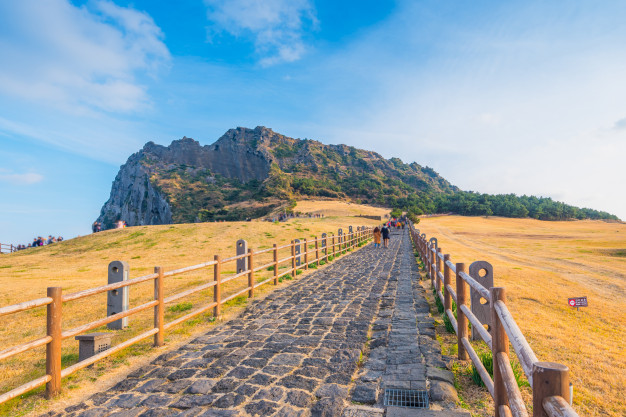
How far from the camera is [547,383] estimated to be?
1.64 m

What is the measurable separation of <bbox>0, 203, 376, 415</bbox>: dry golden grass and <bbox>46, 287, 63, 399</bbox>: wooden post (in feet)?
0.50

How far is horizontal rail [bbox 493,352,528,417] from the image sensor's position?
207 centimetres

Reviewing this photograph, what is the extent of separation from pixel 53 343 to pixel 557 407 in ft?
15.2

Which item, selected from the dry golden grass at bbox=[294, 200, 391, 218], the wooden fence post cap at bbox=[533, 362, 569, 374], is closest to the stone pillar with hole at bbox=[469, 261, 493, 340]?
the wooden fence post cap at bbox=[533, 362, 569, 374]

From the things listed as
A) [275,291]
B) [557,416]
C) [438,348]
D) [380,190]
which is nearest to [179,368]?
[438,348]

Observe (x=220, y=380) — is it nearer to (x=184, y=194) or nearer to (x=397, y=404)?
(x=397, y=404)

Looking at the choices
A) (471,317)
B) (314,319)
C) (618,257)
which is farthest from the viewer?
(618,257)

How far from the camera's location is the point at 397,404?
3523 millimetres

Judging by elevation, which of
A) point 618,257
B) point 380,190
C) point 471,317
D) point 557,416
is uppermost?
point 380,190

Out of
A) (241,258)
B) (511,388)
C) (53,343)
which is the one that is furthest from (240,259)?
(511,388)

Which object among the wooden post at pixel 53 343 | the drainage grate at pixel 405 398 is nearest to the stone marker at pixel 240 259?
the wooden post at pixel 53 343

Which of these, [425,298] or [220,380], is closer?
[220,380]

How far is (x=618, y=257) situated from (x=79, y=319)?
111ft

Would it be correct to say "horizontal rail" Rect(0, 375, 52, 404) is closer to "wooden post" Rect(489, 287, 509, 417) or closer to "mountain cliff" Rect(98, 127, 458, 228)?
"wooden post" Rect(489, 287, 509, 417)
